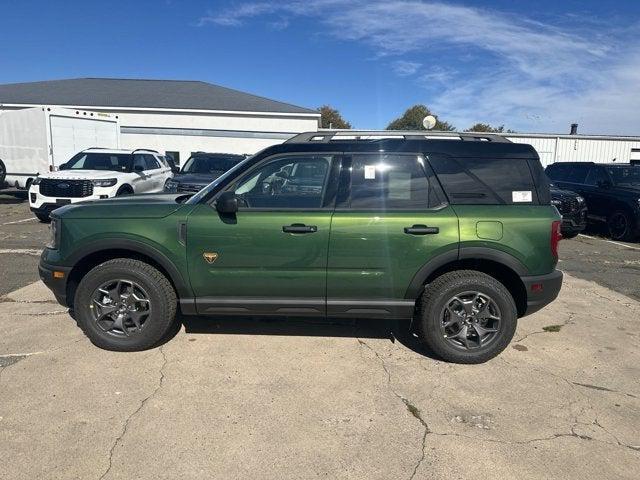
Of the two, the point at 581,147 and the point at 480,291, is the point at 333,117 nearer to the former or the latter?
the point at 581,147

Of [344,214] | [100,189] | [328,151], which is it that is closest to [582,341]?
[344,214]

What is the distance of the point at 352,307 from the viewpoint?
3848 millimetres

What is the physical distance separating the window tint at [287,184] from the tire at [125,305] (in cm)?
105

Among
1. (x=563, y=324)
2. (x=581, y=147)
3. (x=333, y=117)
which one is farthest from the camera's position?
(x=333, y=117)

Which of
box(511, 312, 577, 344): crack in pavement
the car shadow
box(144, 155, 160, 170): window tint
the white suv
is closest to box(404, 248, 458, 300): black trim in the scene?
the car shadow

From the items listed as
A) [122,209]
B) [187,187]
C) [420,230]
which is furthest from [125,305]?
[187,187]

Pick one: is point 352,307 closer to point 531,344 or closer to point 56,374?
point 531,344

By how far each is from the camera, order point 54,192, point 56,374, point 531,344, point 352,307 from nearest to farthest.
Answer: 1. point 56,374
2. point 352,307
3. point 531,344
4. point 54,192

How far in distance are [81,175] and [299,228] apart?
27.7ft

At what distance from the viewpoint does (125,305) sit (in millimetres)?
3945

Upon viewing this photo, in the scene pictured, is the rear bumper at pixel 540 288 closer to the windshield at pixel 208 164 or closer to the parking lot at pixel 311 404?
the parking lot at pixel 311 404

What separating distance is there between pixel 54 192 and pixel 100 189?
0.96 metres

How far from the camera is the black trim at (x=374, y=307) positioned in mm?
3838

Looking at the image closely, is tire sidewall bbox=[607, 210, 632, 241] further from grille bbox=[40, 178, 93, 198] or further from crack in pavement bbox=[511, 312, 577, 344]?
grille bbox=[40, 178, 93, 198]
